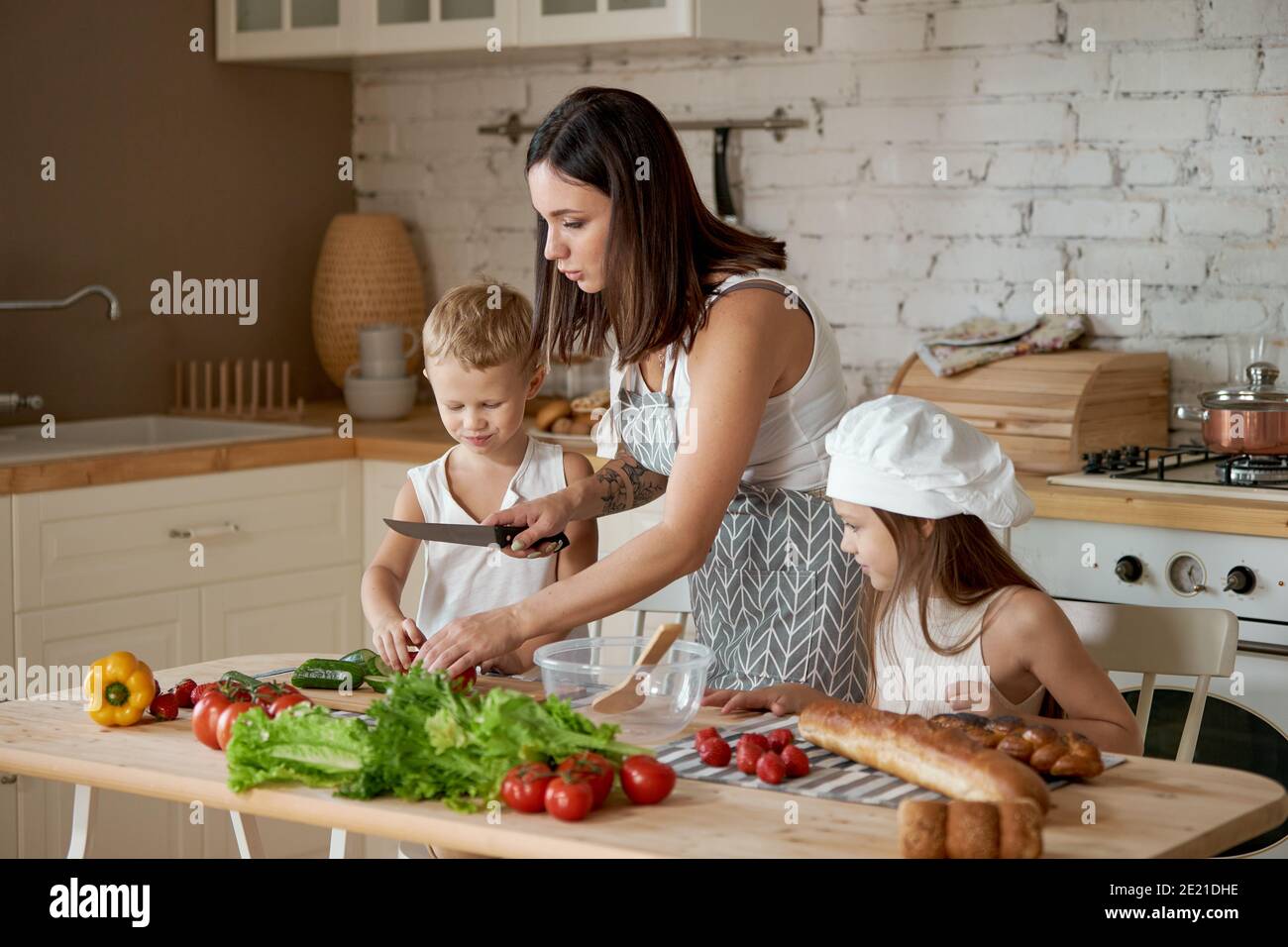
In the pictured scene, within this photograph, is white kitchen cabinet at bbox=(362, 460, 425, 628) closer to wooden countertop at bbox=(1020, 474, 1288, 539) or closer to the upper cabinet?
the upper cabinet

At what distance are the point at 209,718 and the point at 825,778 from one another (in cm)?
60

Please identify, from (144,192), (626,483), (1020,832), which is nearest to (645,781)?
(1020,832)

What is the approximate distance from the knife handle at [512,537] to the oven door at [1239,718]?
982 mm

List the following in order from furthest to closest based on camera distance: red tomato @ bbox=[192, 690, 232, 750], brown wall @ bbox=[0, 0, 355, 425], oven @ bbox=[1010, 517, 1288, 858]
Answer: brown wall @ bbox=[0, 0, 355, 425] < oven @ bbox=[1010, 517, 1288, 858] < red tomato @ bbox=[192, 690, 232, 750]

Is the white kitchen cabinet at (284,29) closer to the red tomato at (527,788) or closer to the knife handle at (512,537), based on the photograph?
the knife handle at (512,537)

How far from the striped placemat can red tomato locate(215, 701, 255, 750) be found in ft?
1.34

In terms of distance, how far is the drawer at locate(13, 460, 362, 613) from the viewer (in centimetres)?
293

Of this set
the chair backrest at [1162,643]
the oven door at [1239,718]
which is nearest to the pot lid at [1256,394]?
the oven door at [1239,718]

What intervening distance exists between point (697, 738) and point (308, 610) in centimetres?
192

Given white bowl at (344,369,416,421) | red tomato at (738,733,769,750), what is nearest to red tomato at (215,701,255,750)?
red tomato at (738,733,769,750)

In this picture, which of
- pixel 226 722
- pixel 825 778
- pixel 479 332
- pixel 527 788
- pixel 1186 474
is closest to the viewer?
pixel 527 788

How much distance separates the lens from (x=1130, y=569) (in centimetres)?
254

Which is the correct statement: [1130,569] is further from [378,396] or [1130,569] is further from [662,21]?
[378,396]

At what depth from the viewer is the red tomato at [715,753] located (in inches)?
60.5
